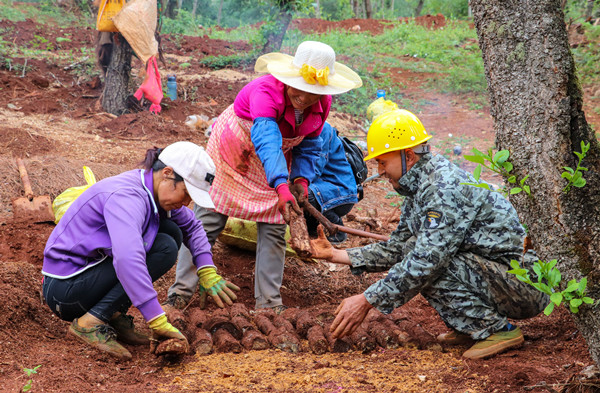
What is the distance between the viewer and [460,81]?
41.4ft

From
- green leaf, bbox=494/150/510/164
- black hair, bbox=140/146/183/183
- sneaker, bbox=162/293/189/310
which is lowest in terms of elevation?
sneaker, bbox=162/293/189/310

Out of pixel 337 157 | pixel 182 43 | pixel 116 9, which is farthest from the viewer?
pixel 182 43

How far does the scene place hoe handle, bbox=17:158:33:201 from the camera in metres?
4.87

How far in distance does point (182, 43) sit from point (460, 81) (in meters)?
7.18

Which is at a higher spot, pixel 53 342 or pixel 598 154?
pixel 598 154

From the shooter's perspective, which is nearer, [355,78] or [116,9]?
[355,78]

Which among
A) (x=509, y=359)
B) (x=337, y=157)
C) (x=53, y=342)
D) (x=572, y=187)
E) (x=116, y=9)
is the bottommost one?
(x=53, y=342)

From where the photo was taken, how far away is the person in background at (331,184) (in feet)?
12.9

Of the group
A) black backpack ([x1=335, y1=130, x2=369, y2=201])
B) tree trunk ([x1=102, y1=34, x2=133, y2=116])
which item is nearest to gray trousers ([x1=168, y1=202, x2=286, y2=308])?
black backpack ([x1=335, y1=130, x2=369, y2=201])

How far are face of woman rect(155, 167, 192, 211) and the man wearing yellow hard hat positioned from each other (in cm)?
97

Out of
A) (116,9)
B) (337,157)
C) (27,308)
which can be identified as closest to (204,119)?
(116,9)

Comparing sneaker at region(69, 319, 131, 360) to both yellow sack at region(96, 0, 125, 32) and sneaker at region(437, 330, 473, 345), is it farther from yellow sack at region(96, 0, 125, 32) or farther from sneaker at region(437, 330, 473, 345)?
yellow sack at region(96, 0, 125, 32)

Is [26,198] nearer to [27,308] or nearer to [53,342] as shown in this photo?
[27,308]

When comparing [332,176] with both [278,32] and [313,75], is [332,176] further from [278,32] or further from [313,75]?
[278,32]
